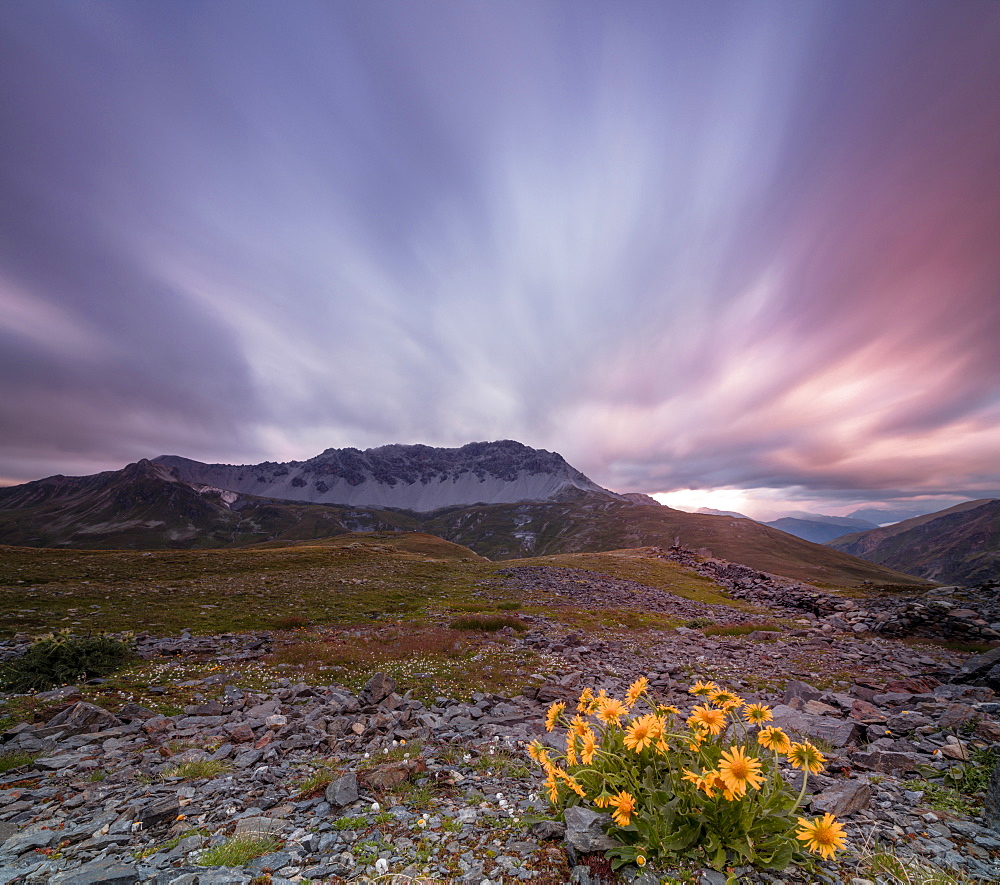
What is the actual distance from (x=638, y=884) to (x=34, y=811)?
30.8 ft

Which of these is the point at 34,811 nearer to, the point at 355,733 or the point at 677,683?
Result: the point at 355,733

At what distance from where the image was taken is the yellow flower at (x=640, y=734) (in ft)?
14.8

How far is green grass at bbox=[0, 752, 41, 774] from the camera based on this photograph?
7.98 meters

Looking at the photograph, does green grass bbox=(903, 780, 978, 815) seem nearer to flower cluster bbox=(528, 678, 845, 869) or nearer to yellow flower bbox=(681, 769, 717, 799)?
flower cluster bbox=(528, 678, 845, 869)

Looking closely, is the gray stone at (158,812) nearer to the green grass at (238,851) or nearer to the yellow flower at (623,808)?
the green grass at (238,851)

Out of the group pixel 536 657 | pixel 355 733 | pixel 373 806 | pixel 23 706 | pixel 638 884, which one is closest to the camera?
pixel 638 884

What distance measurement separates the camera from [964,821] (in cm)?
552

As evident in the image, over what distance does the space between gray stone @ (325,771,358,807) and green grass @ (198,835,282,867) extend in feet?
3.60

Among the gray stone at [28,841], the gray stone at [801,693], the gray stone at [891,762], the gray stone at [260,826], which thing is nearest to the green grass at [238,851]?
the gray stone at [260,826]

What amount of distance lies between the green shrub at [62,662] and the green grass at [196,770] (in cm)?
976

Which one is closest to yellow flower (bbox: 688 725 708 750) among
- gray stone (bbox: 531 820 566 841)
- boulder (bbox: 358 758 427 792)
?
gray stone (bbox: 531 820 566 841)

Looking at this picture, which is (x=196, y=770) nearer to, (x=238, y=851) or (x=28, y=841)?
(x=28, y=841)

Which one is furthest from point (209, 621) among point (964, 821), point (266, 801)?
point (964, 821)

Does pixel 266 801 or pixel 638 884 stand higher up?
pixel 638 884
